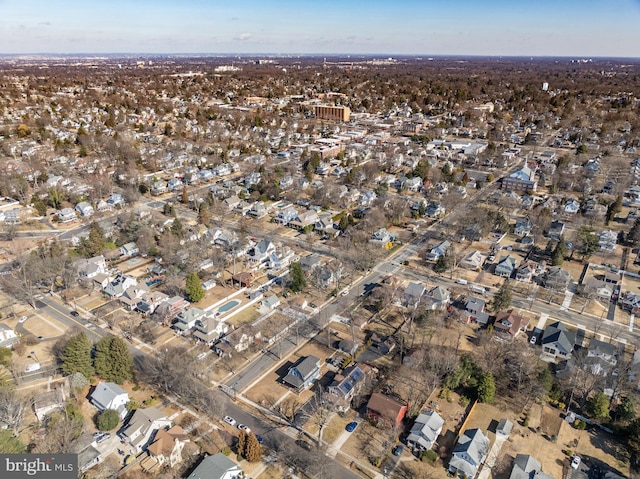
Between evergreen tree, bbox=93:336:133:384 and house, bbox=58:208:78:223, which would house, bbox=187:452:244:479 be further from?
house, bbox=58:208:78:223

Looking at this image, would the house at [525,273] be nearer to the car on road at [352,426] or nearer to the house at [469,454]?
the house at [469,454]

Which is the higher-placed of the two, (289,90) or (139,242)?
(289,90)

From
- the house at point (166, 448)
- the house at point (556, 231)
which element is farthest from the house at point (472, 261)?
the house at point (166, 448)

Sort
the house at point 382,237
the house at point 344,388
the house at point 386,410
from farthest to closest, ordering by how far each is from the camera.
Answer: the house at point 382,237 < the house at point 344,388 < the house at point 386,410

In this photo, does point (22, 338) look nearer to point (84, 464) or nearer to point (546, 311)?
point (84, 464)

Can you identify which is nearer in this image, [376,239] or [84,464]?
[84,464]

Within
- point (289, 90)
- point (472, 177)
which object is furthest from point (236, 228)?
point (289, 90)

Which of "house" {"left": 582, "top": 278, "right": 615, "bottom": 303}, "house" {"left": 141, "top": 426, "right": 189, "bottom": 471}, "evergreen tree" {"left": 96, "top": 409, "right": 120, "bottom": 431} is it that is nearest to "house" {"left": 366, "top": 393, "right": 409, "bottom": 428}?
"house" {"left": 141, "top": 426, "right": 189, "bottom": 471}
